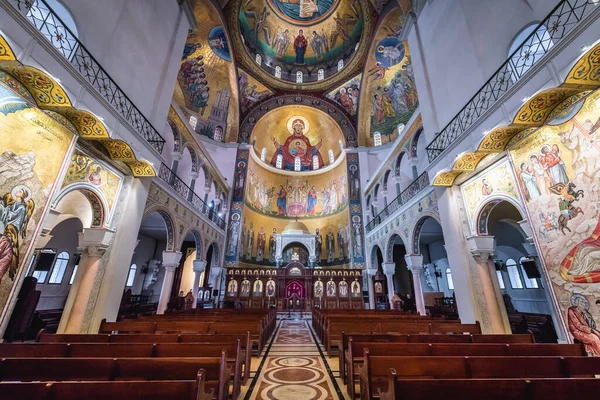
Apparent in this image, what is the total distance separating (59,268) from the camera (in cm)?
1145

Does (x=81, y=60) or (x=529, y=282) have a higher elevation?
(x=81, y=60)

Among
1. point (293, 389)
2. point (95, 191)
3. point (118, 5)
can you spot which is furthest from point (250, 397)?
point (118, 5)

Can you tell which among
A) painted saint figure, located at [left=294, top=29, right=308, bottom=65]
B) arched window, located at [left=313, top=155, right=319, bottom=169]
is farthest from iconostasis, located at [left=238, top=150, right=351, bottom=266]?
painted saint figure, located at [left=294, top=29, right=308, bottom=65]

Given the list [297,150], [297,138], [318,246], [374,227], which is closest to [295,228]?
[318,246]

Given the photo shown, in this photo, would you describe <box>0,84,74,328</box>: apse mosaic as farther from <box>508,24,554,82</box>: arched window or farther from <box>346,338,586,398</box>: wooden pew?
<box>508,24,554,82</box>: arched window

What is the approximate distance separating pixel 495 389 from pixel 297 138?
25665mm

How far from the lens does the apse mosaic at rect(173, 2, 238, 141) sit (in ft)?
50.9

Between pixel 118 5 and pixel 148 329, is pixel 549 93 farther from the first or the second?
pixel 118 5

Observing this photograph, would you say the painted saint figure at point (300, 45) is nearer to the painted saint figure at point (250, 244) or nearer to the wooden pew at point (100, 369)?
the painted saint figure at point (250, 244)

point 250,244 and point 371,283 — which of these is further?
point 250,244

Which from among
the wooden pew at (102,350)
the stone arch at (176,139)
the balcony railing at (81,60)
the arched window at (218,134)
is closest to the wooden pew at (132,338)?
the wooden pew at (102,350)

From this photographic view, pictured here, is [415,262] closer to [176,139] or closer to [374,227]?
[374,227]

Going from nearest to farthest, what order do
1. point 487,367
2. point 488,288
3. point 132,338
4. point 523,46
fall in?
point 487,367 → point 132,338 → point 523,46 → point 488,288

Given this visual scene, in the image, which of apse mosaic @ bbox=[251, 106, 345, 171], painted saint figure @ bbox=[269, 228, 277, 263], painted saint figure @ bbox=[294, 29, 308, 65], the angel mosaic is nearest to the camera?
the angel mosaic
